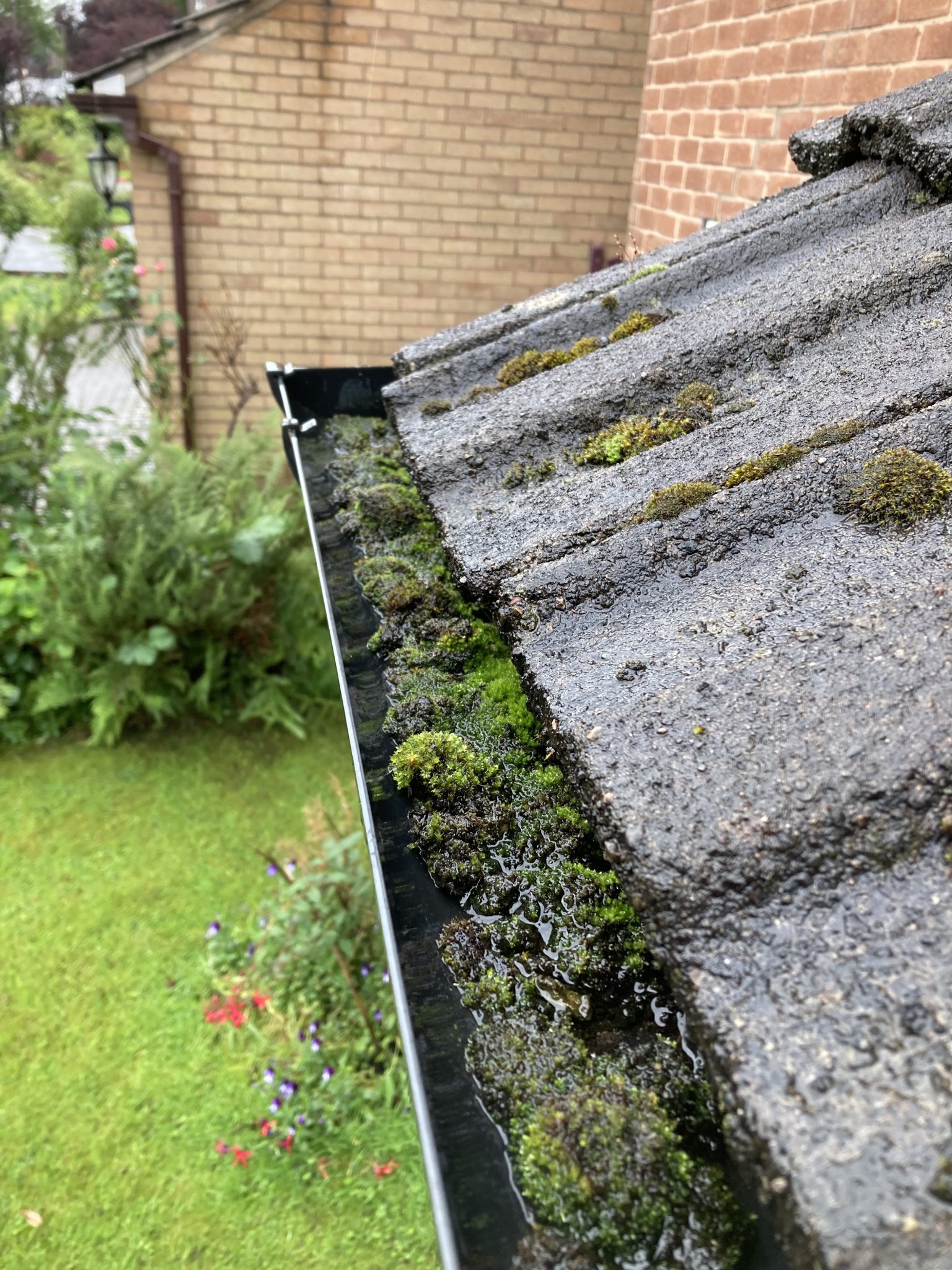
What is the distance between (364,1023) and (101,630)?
274cm

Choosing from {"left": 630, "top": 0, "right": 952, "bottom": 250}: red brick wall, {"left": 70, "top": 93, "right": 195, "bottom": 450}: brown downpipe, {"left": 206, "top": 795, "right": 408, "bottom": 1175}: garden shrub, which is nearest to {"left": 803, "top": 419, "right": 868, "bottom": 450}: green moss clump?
{"left": 630, "top": 0, "right": 952, "bottom": 250}: red brick wall

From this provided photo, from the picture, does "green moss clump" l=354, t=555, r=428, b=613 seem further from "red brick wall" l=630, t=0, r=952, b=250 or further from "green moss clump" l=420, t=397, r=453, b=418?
"red brick wall" l=630, t=0, r=952, b=250

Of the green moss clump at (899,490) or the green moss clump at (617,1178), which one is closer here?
the green moss clump at (617,1178)

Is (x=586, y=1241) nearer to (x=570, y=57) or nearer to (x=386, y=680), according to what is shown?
(x=386, y=680)

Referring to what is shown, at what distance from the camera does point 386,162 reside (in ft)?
21.4

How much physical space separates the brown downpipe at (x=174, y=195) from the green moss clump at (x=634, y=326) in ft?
18.3

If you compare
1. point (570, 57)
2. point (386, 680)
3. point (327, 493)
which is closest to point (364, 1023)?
point (327, 493)

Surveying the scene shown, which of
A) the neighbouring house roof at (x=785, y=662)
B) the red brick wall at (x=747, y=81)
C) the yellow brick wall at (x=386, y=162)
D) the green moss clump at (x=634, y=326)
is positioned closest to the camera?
the neighbouring house roof at (x=785, y=662)

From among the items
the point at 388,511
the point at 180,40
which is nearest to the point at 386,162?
the point at 180,40

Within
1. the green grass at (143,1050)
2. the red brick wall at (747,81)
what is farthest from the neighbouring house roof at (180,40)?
the green grass at (143,1050)

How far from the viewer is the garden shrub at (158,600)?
191 inches

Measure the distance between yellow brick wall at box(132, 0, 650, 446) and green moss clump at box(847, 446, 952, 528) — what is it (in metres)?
6.43

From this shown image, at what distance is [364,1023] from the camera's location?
3.52 metres

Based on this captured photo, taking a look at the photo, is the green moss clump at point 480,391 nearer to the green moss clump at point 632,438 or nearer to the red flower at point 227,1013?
the green moss clump at point 632,438
